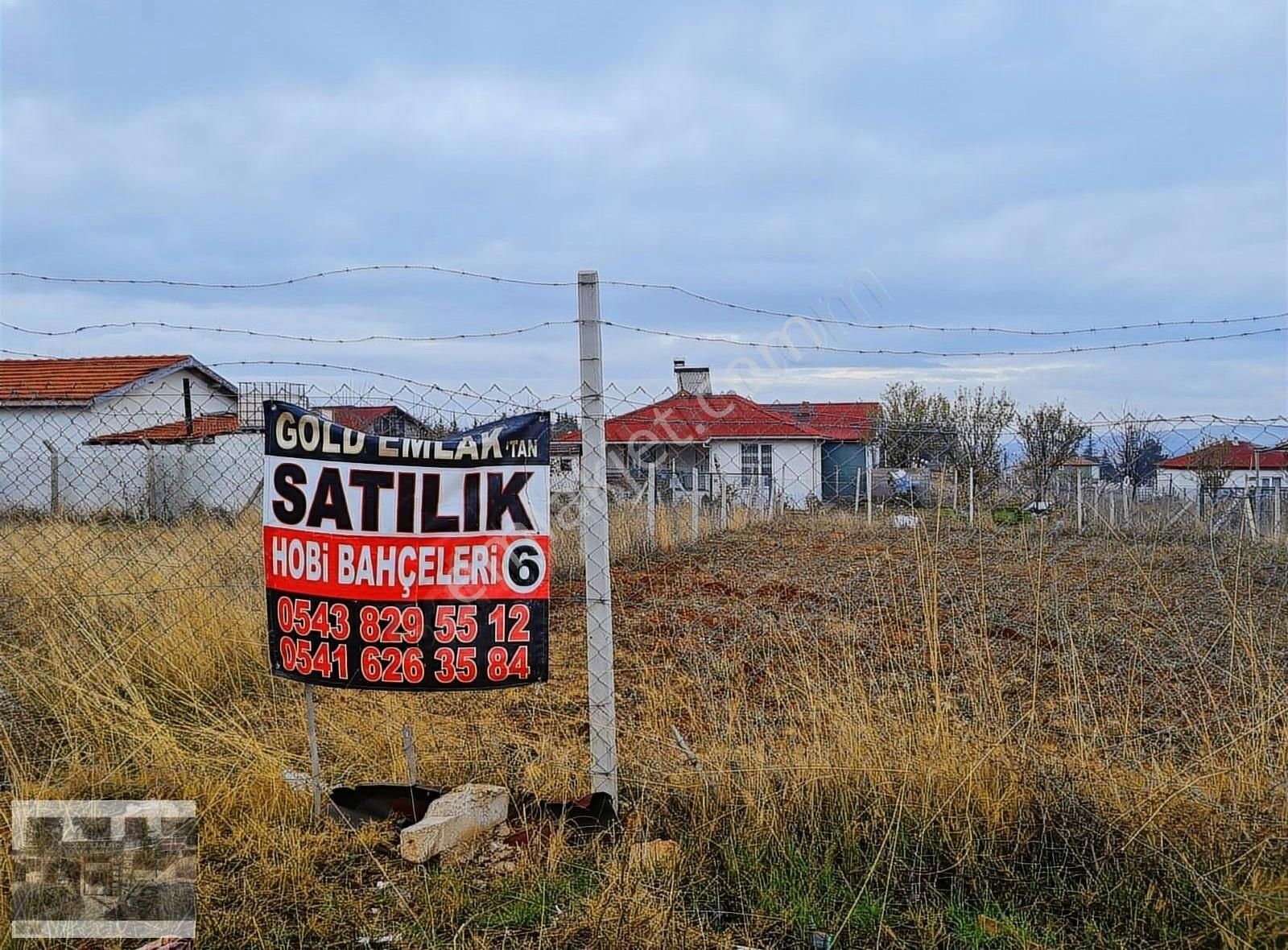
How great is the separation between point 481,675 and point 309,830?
899 mm

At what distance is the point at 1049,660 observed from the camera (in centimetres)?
670

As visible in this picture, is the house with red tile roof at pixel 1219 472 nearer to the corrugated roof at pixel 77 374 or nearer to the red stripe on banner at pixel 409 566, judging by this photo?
the red stripe on banner at pixel 409 566

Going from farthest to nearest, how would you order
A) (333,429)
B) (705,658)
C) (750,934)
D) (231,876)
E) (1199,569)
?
(1199,569), (705,658), (333,429), (231,876), (750,934)

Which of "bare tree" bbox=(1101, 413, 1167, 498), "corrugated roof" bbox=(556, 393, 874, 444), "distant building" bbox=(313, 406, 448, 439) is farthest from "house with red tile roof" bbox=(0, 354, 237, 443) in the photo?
"bare tree" bbox=(1101, 413, 1167, 498)

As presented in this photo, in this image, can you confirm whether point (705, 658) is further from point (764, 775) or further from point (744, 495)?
point (744, 495)

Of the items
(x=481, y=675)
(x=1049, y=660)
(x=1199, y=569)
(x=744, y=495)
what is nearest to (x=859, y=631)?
(x=1049, y=660)

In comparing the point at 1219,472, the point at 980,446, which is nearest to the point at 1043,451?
the point at 980,446

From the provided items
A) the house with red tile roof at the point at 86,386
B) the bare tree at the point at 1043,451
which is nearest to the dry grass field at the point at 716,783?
the bare tree at the point at 1043,451

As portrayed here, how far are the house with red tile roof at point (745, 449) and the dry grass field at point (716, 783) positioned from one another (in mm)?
5178

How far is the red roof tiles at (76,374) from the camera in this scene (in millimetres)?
20344

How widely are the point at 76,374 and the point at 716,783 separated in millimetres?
22819

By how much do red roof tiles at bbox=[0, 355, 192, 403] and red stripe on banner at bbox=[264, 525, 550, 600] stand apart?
61.7ft

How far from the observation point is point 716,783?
3.61m

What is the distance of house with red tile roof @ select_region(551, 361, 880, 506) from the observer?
607 inches
